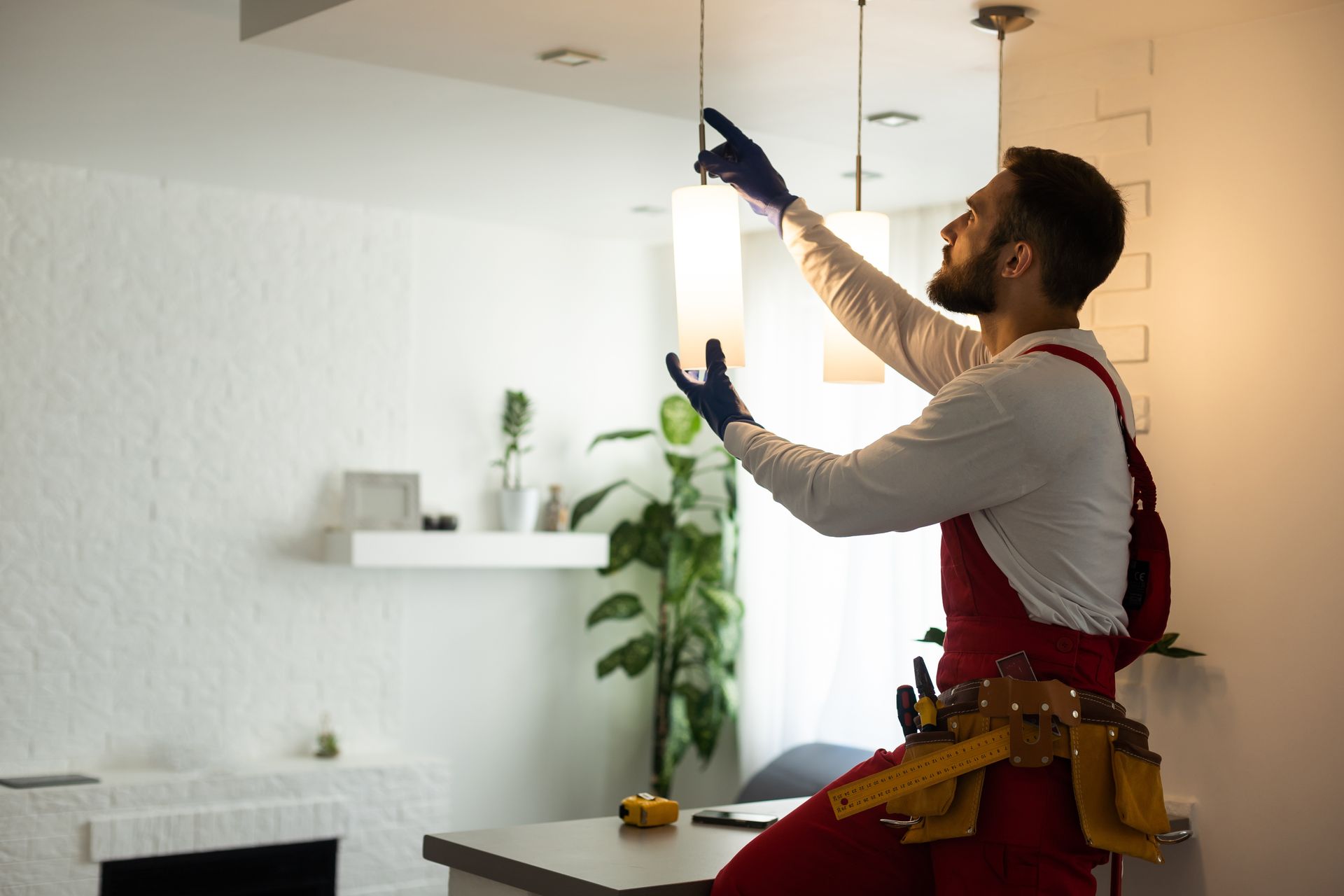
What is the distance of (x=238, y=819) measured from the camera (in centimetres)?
483

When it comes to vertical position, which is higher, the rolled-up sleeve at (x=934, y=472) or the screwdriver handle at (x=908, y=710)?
the rolled-up sleeve at (x=934, y=472)

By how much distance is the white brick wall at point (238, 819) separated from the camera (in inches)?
176

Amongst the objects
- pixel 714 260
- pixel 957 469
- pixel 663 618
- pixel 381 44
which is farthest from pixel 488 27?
pixel 663 618

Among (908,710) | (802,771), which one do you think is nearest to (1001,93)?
(908,710)

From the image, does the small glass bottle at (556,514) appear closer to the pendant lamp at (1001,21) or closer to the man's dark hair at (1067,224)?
the pendant lamp at (1001,21)

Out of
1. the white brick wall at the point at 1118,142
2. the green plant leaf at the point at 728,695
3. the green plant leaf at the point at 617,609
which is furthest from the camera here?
the green plant leaf at the point at 617,609

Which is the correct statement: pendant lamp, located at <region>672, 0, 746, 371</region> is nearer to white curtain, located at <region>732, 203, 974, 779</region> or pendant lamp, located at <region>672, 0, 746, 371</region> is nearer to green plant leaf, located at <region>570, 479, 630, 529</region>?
white curtain, located at <region>732, 203, 974, 779</region>

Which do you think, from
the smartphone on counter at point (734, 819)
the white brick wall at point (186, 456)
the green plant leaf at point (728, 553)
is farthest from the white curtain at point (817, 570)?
the smartphone on counter at point (734, 819)

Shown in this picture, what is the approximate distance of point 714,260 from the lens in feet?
7.75

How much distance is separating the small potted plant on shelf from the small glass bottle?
0.06 metres

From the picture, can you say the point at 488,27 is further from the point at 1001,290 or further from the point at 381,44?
the point at 1001,290

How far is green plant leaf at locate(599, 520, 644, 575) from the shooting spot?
6.05 metres

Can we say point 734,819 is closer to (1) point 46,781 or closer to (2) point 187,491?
(1) point 46,781

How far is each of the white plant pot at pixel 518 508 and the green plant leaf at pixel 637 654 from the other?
0.67 metres
